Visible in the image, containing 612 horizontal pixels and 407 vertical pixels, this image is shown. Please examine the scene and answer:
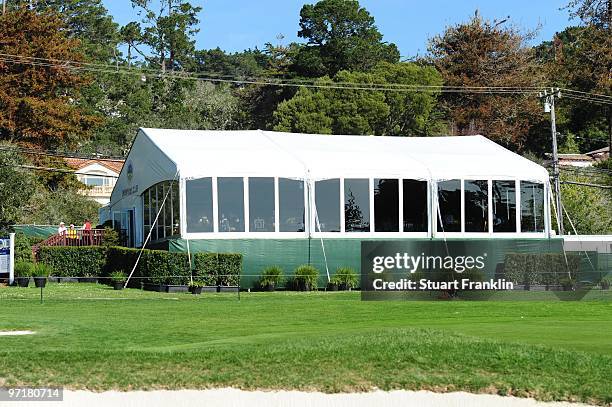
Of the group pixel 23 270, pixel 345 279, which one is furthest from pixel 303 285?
pixel 23 270

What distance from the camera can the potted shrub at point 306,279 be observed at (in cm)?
3238

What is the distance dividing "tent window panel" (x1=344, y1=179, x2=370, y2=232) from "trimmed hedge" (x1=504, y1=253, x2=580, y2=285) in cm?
517

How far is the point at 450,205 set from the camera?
36.0 m

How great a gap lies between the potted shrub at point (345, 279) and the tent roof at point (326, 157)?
335cm

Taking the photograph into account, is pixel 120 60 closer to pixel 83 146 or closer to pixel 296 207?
pixel 83 146

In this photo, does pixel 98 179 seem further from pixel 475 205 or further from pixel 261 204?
pixel 475 205

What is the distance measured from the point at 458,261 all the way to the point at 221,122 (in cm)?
5298

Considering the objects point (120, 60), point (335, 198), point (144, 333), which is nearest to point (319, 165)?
point (335, 198)

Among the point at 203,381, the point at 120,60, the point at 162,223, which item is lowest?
the point at 203,381

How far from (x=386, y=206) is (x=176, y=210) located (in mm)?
7250

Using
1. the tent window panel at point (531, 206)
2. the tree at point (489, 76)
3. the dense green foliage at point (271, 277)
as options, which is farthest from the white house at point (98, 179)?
the dense green foliage at point (271, 277)

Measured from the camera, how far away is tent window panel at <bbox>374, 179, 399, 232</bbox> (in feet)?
115

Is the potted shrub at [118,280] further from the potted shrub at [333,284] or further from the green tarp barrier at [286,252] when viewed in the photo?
the potted shrub at [333,284]

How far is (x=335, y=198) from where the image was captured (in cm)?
3469
